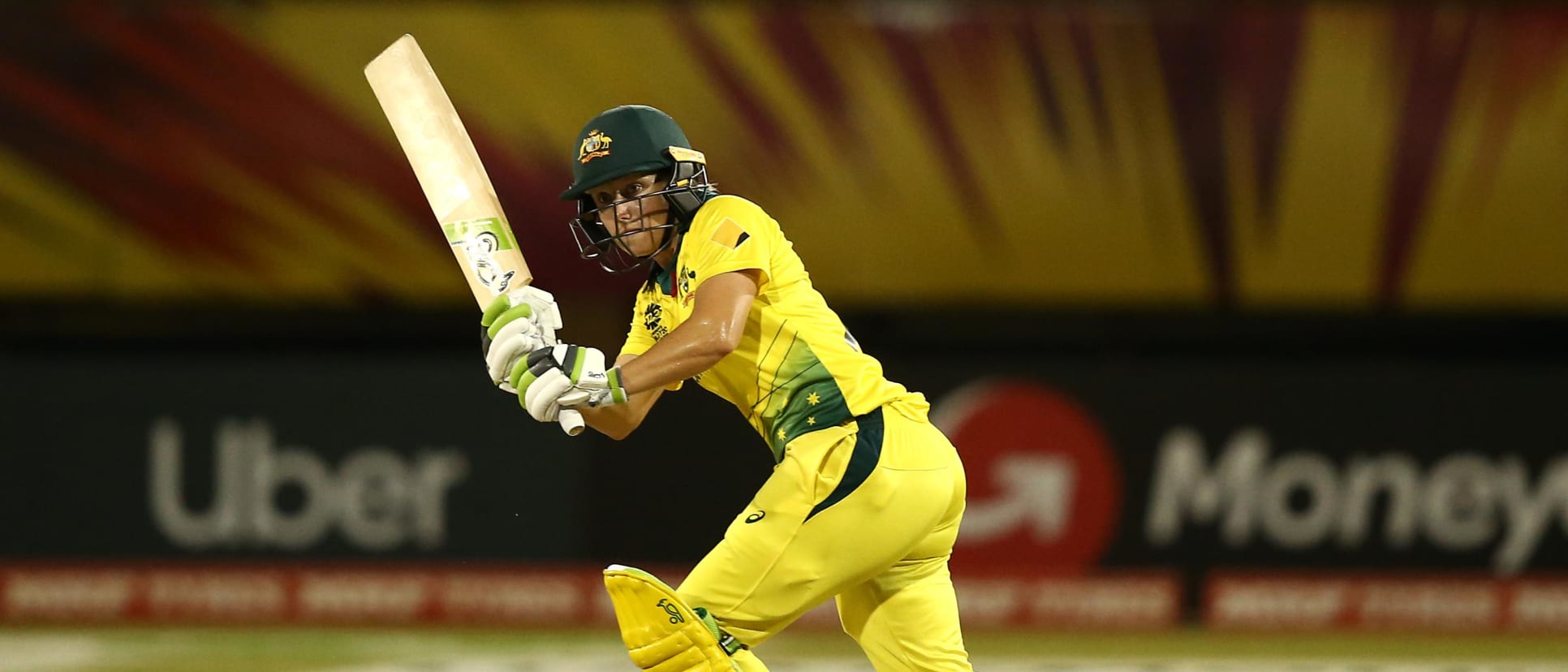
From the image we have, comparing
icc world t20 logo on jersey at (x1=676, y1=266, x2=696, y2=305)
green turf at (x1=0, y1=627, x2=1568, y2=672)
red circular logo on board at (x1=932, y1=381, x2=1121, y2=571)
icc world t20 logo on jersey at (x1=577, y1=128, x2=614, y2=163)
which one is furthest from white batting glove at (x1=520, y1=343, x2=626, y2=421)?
red circular logo on board at (x1=932, y1=381, x2=1121, y2=571)

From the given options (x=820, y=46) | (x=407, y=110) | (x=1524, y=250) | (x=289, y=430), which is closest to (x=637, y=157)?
(x=407, y=110)

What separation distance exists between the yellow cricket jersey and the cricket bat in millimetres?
417

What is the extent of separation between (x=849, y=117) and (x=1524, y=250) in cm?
292

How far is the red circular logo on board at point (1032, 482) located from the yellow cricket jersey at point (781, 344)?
12.9 feet

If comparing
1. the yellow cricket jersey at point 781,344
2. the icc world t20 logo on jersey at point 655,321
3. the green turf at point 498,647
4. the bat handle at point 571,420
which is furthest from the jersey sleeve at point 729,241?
→ the green turf at point 498,647

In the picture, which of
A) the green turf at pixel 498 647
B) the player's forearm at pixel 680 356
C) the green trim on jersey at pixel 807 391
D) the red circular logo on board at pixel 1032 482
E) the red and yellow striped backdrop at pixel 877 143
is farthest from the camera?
the red circular logo on board at pixel 1032 482

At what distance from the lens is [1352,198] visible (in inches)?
293

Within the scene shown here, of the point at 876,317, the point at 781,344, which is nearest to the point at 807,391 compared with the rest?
the point at 781,344

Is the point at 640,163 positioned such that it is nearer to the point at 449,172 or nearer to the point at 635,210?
the point at 635,210

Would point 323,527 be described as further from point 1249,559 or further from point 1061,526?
point 1249,559

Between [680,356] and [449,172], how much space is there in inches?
33.0

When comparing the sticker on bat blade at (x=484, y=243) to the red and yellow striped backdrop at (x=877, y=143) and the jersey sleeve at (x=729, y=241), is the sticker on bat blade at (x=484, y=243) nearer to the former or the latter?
the jersey sleeve at (x=729, y=241)

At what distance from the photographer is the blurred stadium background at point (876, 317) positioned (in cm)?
730

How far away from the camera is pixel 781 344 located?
12.4 ft
